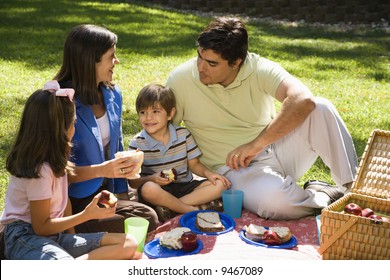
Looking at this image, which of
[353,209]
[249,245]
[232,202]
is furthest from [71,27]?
[353,209]

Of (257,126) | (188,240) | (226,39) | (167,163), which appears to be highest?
(226,39)

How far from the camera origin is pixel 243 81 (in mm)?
4562

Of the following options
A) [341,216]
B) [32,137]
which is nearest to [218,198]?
[341,216]

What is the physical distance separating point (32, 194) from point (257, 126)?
1881mm

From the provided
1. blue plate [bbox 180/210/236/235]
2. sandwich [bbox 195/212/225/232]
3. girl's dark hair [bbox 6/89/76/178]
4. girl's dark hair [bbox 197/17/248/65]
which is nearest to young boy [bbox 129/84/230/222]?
blue plate [bbox 180/210/236/235]

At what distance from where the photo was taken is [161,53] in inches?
377

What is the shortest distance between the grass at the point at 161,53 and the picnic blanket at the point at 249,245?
1034 millimetres

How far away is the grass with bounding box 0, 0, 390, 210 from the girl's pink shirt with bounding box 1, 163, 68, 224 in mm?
1225

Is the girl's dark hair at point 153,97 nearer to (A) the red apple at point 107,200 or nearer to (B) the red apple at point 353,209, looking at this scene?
(A) the red apple at point 107,200

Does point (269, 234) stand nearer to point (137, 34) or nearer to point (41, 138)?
point (41, 138)

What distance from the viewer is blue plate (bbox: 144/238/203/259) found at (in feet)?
12.4

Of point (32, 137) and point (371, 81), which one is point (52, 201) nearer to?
point (32, 137)

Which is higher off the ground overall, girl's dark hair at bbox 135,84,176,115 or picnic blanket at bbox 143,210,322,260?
girl's dark hair at bbox 135,84,176,115

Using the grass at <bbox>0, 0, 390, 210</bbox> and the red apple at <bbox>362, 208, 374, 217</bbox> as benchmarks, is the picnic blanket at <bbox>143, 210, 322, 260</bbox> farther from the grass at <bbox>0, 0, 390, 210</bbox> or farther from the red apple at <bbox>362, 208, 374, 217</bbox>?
the grass at <bbox>0, 0, 390, 210</bbox>
